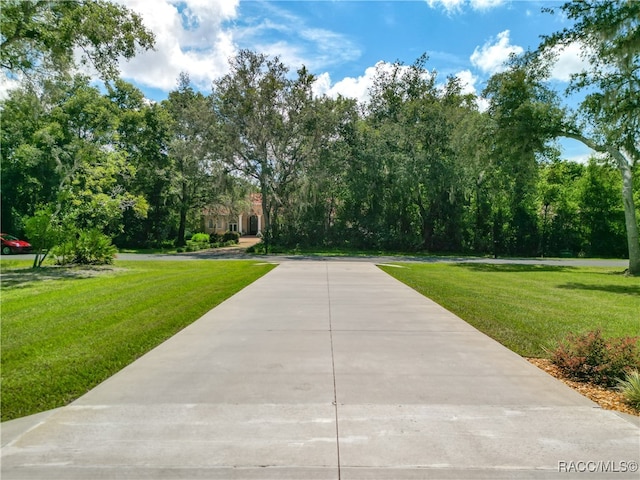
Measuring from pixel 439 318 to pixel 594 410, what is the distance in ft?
12.0

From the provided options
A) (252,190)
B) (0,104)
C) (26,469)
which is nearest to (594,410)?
(26,469)

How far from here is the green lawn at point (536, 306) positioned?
6.57m

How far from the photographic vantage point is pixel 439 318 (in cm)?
727

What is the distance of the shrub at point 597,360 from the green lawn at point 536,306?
1.92ft

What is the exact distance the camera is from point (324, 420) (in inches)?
131

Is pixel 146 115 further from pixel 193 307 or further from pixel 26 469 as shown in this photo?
pixel 26 469

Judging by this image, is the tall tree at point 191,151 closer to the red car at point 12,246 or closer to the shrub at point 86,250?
the red car at point 12,246

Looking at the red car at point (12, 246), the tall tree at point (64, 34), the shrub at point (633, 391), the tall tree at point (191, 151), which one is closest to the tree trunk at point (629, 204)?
the shrub at point (633, 391)

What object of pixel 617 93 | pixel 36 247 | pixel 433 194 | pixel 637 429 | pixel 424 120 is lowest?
pixel 637 429

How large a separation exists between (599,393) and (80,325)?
701 centimetres

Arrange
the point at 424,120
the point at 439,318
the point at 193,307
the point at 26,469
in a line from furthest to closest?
the point at 424,120 < the point at 193,307 < the point at 439,318 < the point at 26,469

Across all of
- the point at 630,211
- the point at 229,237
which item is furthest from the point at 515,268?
the point at 229,237

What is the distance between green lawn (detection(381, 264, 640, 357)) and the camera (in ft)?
21.6

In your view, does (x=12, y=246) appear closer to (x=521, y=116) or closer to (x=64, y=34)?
(x=64, y=34)
